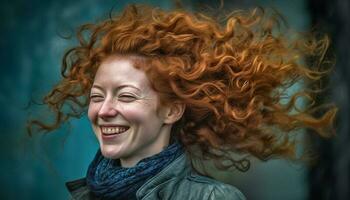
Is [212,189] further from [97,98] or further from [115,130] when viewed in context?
[97,98]

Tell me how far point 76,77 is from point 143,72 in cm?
42

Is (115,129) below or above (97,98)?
below

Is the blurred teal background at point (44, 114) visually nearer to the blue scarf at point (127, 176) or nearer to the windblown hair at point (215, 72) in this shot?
the windblown hair at point (215, 72)

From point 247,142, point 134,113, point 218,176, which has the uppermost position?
point 134,113

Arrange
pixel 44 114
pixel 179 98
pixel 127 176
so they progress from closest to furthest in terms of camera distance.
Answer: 1. pixel 127 176
2. pixel 179 98
3. pixel 44 114

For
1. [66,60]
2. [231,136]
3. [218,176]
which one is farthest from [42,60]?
[231,136]

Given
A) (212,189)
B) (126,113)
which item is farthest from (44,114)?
(212,189)

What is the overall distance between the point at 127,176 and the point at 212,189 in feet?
0.93

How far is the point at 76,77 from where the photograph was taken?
3064mm

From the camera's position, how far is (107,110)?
271 cm

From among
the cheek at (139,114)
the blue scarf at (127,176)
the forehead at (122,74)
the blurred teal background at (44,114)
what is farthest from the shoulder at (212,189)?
the blurred teal background at (44,114)

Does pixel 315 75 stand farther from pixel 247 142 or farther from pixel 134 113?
pixel 134 113

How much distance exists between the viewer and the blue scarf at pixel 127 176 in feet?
8.79

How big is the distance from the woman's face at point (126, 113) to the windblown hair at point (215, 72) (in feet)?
0.15
